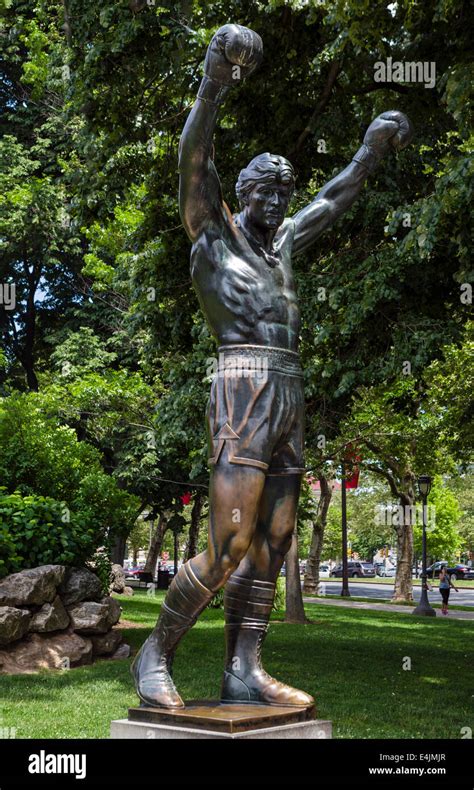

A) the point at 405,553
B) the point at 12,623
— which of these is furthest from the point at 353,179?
the point at 405,553

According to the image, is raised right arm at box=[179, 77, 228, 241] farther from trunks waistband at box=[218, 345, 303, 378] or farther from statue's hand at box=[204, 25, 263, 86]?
trunks waistband at box=[218, 345, 303, 378]

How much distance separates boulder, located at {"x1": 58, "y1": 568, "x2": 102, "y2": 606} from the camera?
13203mm

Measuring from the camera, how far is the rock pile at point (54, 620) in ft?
39.9

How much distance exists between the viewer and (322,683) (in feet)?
39.9

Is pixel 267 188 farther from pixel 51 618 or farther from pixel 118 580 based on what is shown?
pixel 118 580

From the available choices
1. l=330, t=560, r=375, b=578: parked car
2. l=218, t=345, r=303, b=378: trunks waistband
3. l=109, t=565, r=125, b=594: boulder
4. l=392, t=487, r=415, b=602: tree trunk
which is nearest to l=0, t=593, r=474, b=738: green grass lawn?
l=218, t=345, r=303, b=378: trunks waistband

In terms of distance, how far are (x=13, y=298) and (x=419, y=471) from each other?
12.7m

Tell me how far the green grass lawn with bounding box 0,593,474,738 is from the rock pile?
35cm

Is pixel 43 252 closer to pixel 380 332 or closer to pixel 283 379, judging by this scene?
pixel 380 332

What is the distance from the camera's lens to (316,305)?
12.1 metres

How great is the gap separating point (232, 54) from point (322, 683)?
939 cm

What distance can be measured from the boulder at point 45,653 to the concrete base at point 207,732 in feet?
26.7

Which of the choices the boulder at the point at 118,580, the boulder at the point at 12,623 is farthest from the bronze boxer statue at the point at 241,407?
the boulder at the point at 118,580

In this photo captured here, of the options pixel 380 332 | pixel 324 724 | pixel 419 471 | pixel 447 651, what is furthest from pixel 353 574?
pixel 324 724
